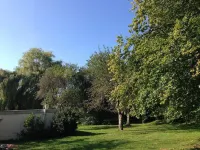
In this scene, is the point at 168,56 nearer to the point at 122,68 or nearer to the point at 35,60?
the point at 122,68

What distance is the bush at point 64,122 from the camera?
21.8 m

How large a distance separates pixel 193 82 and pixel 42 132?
12.8 m

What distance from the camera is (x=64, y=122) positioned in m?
22.1

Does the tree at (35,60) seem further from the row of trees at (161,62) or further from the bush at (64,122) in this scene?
the row of trees at (161,62)

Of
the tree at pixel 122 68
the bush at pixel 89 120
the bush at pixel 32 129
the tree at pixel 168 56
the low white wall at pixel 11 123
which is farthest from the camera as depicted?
the bush at pixel 89 120

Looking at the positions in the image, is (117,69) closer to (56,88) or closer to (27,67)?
(56,88)

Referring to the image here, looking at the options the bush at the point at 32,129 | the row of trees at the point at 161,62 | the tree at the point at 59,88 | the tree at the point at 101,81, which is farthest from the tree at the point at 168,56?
the tree at the point at 59,88

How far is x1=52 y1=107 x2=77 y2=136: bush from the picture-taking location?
71.4 feet

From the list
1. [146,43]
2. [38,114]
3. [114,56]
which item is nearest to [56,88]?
[38,114]

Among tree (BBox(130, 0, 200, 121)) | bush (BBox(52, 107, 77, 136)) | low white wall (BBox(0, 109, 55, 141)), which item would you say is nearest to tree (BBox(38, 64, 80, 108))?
bush (BBox(52, 107, 77, 136))

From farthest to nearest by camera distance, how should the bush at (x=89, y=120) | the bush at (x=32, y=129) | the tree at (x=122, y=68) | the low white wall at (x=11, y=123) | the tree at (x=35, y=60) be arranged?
the tree at (x=35, y=60) → the bush at (x=89, y=120) → the low white wall at (x=11, y=123) → the bush at (x=32, y=129) → the tree at (x=122, y=68)

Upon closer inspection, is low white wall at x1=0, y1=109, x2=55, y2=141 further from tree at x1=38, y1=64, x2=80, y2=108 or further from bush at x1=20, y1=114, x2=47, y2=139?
tree at x1=38, y1=64, x2=80, y2=108

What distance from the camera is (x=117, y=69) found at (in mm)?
14992

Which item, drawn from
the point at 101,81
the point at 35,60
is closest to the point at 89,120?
the point at 101,81
